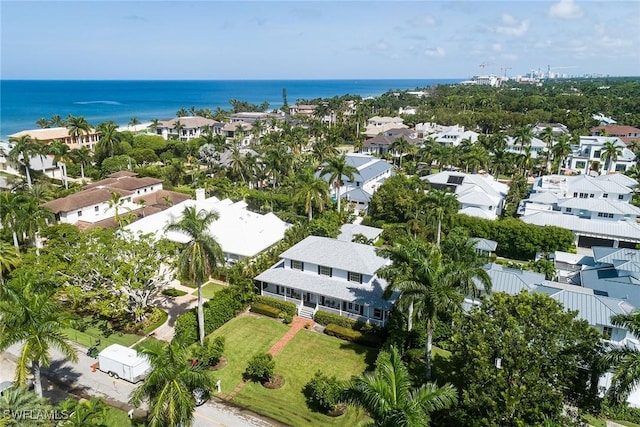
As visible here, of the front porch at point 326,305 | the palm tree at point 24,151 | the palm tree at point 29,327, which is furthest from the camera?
the palm tree at point 24,151

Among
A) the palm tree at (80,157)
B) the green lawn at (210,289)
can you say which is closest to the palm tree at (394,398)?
the green lawn at (210,289)

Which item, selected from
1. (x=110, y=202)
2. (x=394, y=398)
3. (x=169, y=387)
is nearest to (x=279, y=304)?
(x=169, y=387)

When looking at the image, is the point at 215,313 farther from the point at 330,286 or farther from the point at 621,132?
the point at 621,132

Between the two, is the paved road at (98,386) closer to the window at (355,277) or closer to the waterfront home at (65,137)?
the window at (355,277)

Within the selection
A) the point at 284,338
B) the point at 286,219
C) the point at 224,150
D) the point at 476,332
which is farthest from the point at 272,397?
the point at 224,150

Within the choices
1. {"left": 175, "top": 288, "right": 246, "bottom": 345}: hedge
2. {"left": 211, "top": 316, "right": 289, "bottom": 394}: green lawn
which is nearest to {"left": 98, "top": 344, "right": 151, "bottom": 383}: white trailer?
{"left": 175, "top": 288, "right": 246, "bottom": 345}: hedge

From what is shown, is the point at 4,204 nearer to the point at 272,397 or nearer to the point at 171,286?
the point at 171,286
